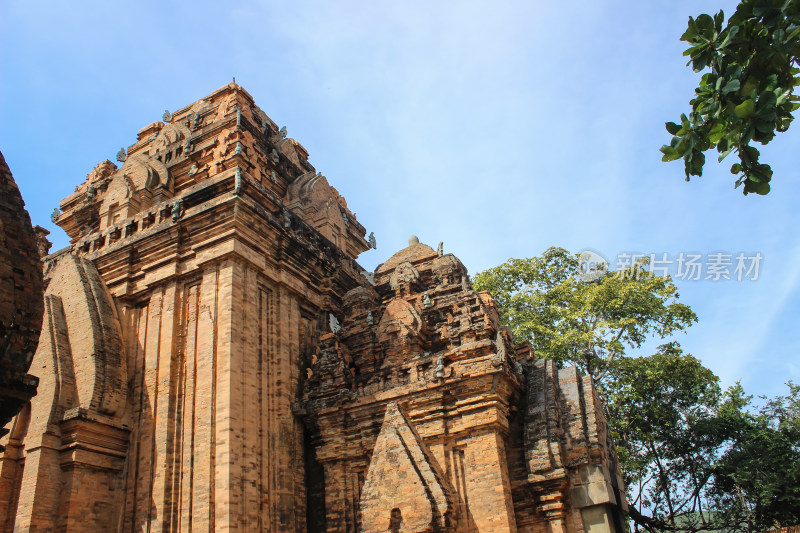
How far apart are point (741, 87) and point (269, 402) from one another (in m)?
10.0

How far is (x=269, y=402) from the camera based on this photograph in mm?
12508

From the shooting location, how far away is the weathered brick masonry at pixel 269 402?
10.8 metres

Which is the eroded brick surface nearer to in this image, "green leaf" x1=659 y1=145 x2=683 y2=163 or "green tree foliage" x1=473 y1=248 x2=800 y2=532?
"green leaf" x1=659 y1=145 x2=683 y2=163

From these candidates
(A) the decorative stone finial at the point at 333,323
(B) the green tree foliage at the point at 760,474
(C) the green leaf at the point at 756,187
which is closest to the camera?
(C) the green leaf at the point at 756,187

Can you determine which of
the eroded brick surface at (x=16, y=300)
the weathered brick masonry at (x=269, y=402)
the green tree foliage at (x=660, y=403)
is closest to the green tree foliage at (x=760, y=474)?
the green tree foliage at (x=660, y=403)

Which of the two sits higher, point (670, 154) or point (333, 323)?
point (333, 323)

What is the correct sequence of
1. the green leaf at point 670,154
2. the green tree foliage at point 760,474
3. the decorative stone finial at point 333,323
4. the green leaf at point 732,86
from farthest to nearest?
the green tree foliage at point 760,474
the decorative stone finial at point 333,323
the green leaf at point 670,154
the green leaf at point 732,86

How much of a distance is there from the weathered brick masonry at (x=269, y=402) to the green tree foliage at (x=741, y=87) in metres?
6.79

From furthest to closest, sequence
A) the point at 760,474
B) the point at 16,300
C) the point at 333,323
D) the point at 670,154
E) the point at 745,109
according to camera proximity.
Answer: the point at 760,474 → the point at 333,323 → the point at 16,300 → the point at 670,154 → the point at 745,109

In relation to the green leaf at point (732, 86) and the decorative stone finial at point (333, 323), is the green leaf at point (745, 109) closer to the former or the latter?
the green leaf at point (732, 86)

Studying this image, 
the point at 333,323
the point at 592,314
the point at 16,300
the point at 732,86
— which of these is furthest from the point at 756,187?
the point at 592,314

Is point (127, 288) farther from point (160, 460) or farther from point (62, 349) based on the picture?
point (160, 460)

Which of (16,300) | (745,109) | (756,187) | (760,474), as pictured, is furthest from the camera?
(760,474)

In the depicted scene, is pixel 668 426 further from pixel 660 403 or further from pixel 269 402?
pixel 269 402
